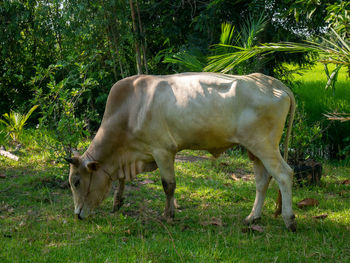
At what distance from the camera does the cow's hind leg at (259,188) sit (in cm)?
475

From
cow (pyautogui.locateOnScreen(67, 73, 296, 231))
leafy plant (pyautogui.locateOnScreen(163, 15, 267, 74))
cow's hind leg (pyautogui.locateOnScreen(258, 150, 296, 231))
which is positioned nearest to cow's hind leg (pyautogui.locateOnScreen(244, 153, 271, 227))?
cow (pyautogui.locateOnScreen(67, 73, 296, 231))

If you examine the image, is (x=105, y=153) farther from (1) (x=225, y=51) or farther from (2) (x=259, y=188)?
(1) (x=225, y=51)

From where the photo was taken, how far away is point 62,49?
11141 millimetres

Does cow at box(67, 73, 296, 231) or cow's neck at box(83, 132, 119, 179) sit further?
cow's neck at box(83, 132, 119, 179)

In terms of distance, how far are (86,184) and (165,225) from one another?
1.03 metres

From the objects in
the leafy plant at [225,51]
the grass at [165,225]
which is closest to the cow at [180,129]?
the grass at [165,225]

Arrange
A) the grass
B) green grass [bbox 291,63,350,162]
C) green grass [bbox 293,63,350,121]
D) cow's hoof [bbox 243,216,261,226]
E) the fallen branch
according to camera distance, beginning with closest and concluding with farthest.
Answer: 1. the grass
2. cow's hoof [bbox 243,216,261,226]
3. the fallen branch
4. green grass [bbox 291,63,350,162]
5. green grass [bbox 293,63,350,121]

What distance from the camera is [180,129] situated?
15.3 feet

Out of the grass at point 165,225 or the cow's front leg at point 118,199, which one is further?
the cow's front leg at point 118,199

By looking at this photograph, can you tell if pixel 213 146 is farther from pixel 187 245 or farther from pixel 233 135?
pixel 187 245

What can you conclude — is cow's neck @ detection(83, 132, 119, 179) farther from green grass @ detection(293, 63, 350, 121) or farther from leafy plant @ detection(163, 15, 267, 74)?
green grass @ detection(293, 63, 350, 121)

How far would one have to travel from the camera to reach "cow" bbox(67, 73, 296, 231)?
4469 millimetres

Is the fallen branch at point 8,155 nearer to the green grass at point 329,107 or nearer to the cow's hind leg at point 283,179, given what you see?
the cow's hind leg at point 283,179

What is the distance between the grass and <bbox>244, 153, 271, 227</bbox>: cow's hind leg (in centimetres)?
11
